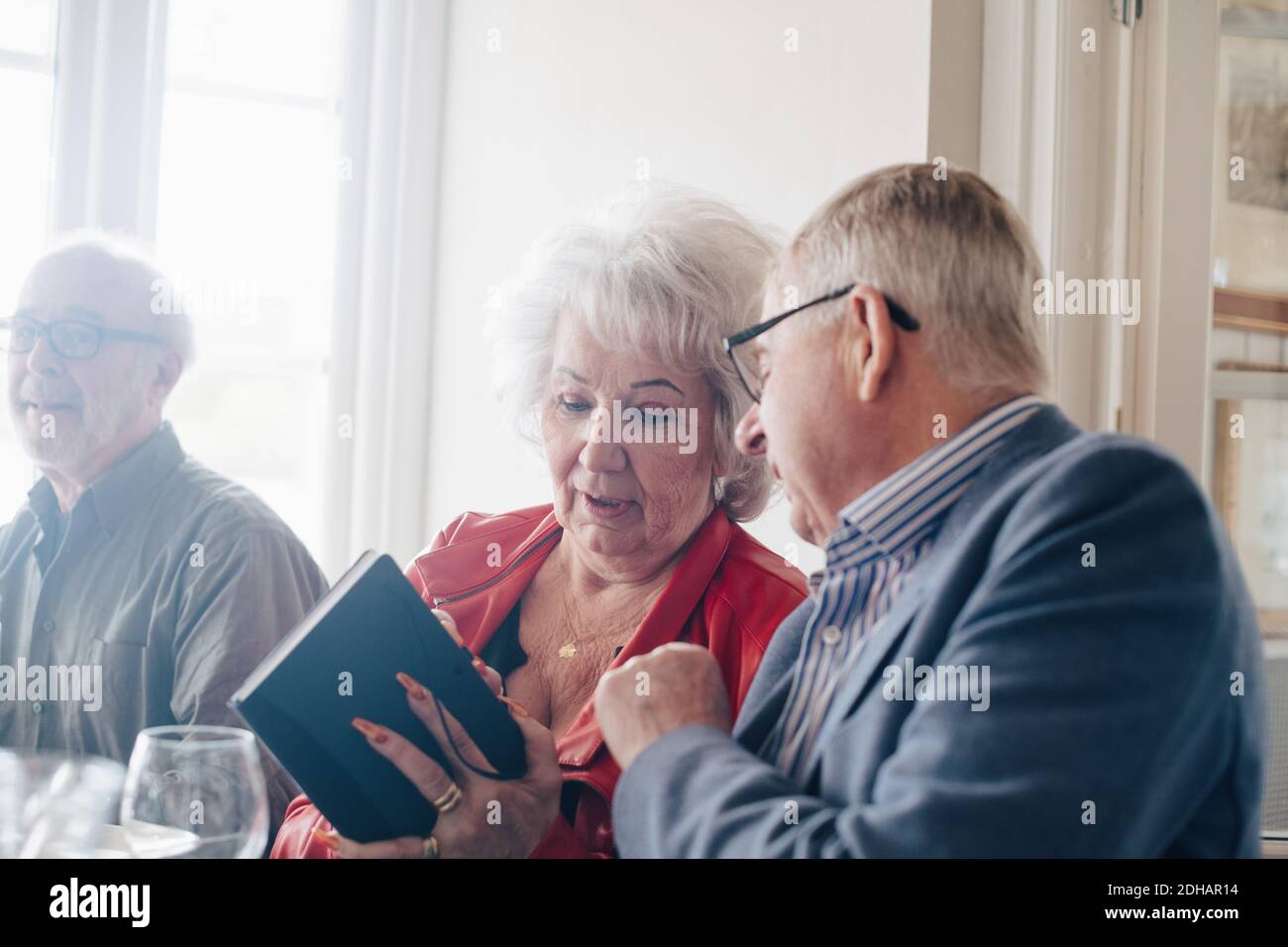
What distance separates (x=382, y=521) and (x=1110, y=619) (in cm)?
236

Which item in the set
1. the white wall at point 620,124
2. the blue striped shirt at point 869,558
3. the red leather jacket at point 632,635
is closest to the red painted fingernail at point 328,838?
the red leather jacket at point 632,635

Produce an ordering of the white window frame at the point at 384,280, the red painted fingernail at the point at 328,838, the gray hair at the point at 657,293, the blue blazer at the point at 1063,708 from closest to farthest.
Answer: the blue blazer at the point at 1063,708
the red painted fingernail at the point at 328,838
the gray hair at the point at 657,293
the white window frame at the point at 384,280

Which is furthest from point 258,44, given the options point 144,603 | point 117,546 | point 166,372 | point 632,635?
point 632,635

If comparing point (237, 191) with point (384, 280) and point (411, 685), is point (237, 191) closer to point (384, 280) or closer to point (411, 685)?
point (384, 280)

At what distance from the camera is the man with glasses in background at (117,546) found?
1701 mm

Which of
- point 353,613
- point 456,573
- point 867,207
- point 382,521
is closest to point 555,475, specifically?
point 456,573

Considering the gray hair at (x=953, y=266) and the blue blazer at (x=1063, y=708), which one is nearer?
the blue blazer at (x=1063, y=708)

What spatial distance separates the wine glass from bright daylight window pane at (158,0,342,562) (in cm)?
203

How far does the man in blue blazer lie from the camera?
725mm

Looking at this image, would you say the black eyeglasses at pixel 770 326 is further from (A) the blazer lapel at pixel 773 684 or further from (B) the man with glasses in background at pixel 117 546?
(B) the man with glasses in background at pixel 117 546

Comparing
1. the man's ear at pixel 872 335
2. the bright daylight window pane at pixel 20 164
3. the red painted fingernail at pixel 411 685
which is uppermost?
the bright daylight window pane at pixel 20 164

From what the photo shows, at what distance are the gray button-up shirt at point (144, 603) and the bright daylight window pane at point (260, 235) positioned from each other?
3.00ft

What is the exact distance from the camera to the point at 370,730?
979mm
